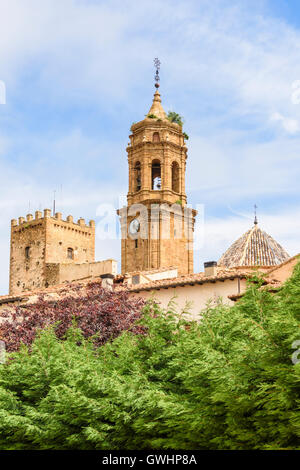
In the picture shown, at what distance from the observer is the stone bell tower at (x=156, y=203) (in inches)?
→ 2386

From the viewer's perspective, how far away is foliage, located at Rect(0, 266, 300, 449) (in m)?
8.09

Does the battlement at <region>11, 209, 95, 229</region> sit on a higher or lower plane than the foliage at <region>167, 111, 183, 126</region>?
lower

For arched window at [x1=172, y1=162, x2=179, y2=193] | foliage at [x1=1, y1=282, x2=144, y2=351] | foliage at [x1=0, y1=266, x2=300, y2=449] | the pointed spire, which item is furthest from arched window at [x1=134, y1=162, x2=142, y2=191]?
foliage at [x1=0, y1=266, x2=300, y2=449]

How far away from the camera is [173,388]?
11438 millimetres

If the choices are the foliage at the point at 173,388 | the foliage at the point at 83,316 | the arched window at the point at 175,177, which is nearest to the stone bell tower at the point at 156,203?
the arched window at the point at 175,177

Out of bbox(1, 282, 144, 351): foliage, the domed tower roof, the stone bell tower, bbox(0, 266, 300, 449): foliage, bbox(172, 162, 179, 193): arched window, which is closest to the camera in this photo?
bbox(0, 266, 300, 449): foliage

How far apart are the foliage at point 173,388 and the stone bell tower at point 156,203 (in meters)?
45.1

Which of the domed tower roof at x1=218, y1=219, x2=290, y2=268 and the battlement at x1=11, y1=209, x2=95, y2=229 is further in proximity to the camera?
the battlement at x1=11, y1=209, x2=95, y2=229

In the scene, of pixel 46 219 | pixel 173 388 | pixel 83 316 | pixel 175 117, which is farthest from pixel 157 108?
pixel 173 388

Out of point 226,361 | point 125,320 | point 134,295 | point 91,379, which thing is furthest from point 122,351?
point 134,295

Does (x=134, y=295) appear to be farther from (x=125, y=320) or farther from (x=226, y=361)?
(x=226, y=361)

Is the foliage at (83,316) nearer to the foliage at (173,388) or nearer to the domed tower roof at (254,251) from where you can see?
the foliage at (173,388)

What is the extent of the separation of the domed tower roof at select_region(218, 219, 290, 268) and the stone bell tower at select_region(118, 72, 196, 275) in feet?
52.8

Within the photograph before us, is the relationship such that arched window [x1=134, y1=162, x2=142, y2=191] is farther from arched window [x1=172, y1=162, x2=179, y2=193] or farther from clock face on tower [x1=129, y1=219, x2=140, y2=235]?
arched window [x1=172, y1=162, x2=179, y2=193]
